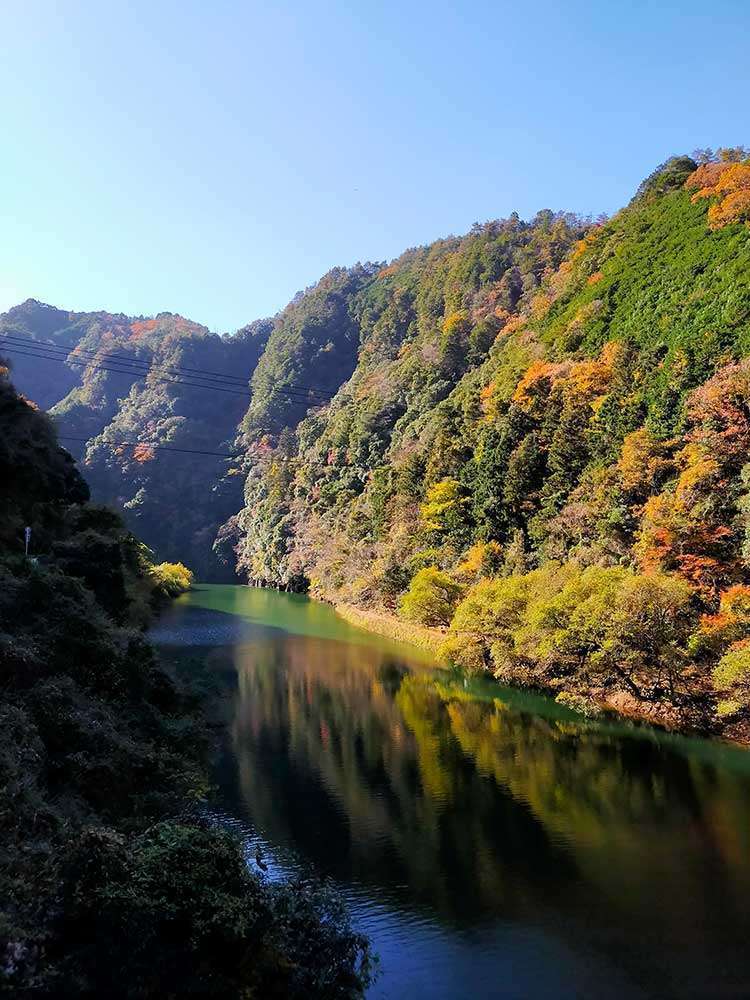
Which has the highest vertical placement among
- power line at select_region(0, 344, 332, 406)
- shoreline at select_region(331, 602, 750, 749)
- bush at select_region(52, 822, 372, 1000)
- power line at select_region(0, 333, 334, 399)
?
power line at select_region(0, 333, 334, 399)

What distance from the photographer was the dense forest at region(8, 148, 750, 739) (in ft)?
96.1

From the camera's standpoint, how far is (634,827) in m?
18.9

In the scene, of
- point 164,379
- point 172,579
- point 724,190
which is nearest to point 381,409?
point 172,579

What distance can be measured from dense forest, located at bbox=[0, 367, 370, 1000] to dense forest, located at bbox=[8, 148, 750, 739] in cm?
1771

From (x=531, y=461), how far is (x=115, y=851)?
128 feet

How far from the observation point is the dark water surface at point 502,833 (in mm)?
12695

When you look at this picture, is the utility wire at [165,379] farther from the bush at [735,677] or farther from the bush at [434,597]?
the bush at [735,677]

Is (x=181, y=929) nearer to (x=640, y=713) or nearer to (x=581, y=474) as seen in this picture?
(x=640, y=713)

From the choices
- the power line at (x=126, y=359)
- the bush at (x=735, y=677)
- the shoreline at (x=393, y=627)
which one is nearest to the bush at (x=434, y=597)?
the shoreline at (x=393, y=627)

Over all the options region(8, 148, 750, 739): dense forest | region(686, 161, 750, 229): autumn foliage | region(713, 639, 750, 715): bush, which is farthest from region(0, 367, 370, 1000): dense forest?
region(686, 161, 750, 229): autumn foliage

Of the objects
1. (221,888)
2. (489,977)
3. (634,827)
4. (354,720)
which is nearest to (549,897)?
(489,977)

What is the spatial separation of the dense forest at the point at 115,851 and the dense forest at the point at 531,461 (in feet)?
58.1

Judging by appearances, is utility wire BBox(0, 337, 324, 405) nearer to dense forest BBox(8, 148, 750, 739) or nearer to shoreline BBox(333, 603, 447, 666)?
dense forest BBox(8, 148, 750, 739)

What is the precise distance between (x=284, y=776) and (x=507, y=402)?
3777 cm
